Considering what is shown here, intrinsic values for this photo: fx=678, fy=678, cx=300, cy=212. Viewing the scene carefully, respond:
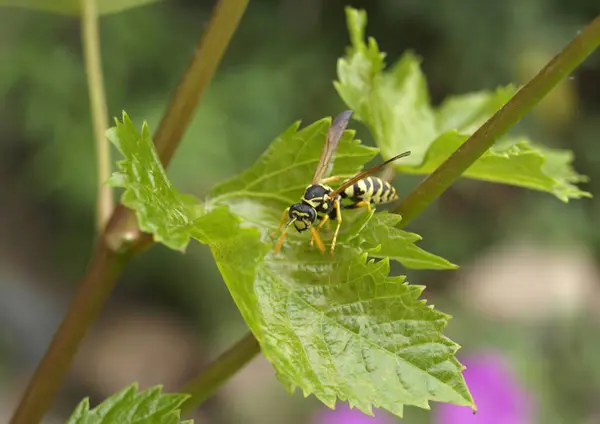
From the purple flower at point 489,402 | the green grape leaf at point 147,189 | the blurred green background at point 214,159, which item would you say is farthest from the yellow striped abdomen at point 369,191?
the blurred green background at point 214,159

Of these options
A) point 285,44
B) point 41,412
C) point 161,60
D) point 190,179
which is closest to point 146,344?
point 190,179

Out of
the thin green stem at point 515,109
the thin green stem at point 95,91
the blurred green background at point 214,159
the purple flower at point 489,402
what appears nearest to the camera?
the thin green stem at point 515,109

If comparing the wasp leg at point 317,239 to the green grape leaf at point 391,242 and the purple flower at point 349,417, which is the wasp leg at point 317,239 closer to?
the green grape leaf at point 391,242

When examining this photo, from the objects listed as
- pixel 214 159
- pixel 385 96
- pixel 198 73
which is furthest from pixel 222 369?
pixel 214 159

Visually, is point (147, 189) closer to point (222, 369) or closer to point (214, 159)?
point (222, 369)

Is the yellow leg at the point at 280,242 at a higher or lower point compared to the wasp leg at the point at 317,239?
higher

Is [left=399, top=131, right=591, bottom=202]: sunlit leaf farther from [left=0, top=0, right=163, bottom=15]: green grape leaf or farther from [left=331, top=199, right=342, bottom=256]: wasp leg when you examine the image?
[left=0, top=0, right=163, bottom=15]: green grape leaf
